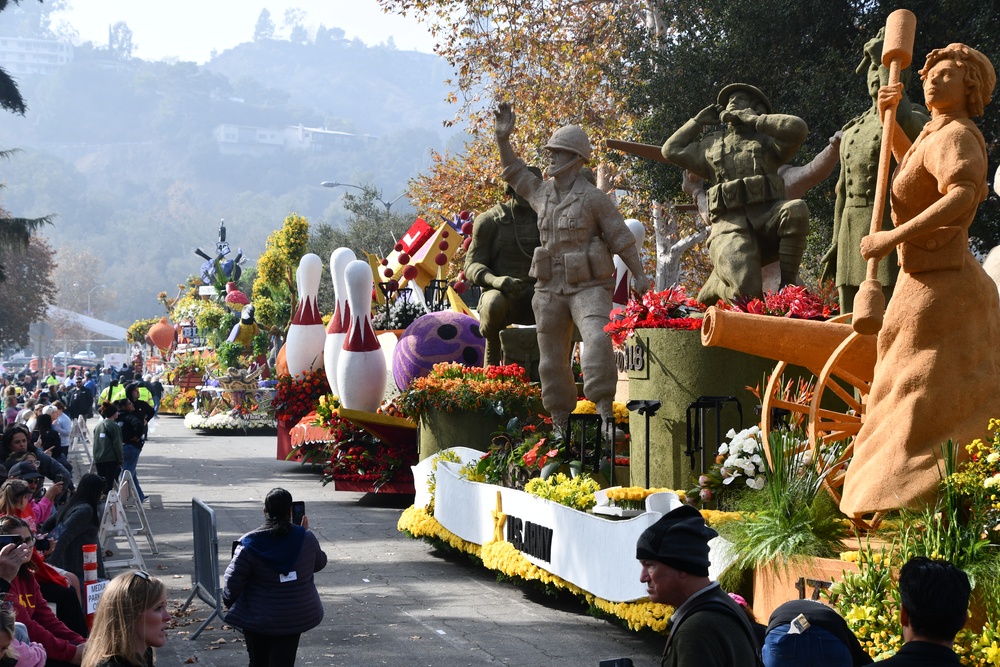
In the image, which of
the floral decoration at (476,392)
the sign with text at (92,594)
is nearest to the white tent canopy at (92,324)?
the floral decoration at (476,392)

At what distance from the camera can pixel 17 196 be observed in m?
198

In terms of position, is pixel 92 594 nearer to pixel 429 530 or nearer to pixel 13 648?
pixel 13 648

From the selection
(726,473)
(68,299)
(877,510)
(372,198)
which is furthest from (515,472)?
(68,299)

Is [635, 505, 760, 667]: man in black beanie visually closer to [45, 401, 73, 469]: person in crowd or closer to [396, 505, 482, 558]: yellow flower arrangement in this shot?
[396, 505, 482, 558]: yellow flower arrangement

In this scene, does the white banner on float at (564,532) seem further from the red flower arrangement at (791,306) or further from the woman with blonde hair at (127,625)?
the woman with blonde hair at (127,625)

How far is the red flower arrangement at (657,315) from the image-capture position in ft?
29.5

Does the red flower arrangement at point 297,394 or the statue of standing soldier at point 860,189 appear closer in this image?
the statue of standing soldier at point 860,189

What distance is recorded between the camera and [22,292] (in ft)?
191

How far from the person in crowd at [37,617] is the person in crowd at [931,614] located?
3.50 metres

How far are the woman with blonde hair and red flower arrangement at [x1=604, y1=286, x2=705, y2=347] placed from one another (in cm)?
→ 544

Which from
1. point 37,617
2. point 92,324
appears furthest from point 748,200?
→ point 92,324

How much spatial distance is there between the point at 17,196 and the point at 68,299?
7915 centimetres

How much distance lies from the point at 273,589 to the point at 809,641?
10.4 feet

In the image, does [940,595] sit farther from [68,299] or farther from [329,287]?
[68,299]
